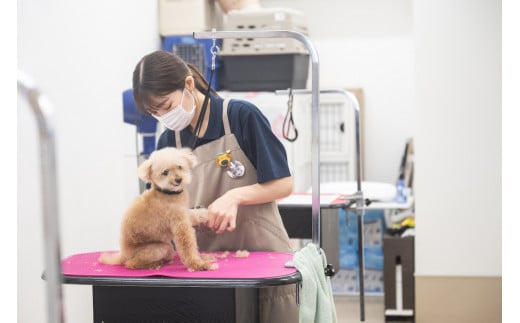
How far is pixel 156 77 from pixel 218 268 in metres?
0.56

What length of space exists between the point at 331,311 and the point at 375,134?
3914 mm

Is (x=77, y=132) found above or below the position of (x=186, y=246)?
above

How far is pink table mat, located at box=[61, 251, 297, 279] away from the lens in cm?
176

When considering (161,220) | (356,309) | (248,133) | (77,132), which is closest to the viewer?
(161,220)

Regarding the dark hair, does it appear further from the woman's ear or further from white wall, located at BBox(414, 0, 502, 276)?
white wall, located at BBox(414, 0, 502, 276)

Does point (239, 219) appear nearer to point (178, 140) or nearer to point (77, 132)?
point (178, 140)

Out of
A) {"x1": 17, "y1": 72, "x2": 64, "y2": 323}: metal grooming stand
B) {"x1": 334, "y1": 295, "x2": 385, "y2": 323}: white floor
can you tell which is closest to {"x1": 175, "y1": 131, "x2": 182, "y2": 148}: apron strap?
{"x1": 17, "y1": 72, "x2": 64, "y2": 323}: metal grooming stand

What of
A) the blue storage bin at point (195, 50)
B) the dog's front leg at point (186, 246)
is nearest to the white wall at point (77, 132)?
the blue storage bin at point (195, 50)

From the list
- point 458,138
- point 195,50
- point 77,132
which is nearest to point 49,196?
point 77,132

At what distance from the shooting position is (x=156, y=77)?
1934mm

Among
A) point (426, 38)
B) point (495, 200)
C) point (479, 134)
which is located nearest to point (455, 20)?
point (426, 38)

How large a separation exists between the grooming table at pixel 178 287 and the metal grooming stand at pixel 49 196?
2.09 feet

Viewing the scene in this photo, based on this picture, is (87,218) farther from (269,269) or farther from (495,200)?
(495,200)

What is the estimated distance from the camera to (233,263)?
1926 mm
